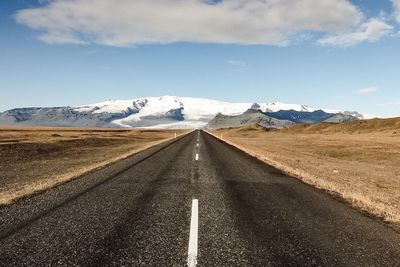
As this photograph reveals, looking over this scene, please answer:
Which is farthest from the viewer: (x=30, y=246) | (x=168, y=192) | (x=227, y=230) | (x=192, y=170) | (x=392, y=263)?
(x=192, y=170)

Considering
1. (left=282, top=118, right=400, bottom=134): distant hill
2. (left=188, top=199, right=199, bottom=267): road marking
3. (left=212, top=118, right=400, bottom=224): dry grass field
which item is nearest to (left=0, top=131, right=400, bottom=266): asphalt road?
(left=188, top=199, right=199, bottom=267): road marking

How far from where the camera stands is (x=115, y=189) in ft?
44.6

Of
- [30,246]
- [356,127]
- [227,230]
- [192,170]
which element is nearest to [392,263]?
[227,230]

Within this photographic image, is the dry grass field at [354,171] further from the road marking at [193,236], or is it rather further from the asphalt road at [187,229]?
the road marking at [193,236]

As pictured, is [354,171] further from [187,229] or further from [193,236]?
[193,236]

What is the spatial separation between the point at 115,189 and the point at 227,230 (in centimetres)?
612

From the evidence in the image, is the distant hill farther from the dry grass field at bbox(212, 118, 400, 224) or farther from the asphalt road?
the asphalt road

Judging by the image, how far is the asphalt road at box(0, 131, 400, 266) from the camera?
6832 mm

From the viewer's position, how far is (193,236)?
802cm

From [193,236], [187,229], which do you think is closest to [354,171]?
[187,229]

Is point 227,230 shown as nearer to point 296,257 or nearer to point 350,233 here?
point 296,257

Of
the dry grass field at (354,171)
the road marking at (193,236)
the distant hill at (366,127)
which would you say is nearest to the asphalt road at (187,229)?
the road marking at (193,236)

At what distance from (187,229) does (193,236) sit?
1.82 ft

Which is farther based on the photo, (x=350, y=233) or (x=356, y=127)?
(x=356, y=127)
